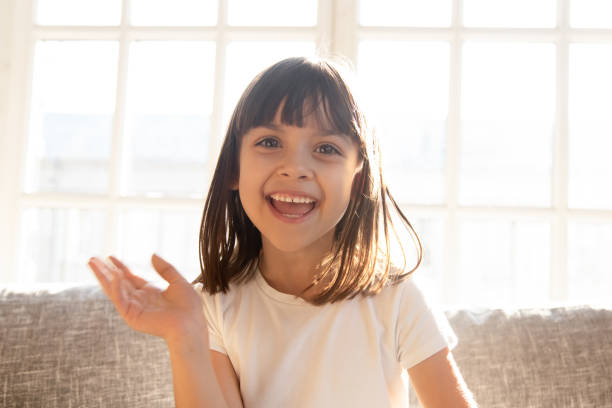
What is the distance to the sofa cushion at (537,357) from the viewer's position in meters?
1.24

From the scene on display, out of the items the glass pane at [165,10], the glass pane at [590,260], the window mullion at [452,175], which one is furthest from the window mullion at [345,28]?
the glass pane at [590,260]

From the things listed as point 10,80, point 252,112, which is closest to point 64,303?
point 252,112

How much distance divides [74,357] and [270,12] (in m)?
1.48

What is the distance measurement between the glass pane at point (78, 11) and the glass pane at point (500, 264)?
4.76 m

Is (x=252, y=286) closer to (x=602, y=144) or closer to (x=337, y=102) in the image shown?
(x=337, y=102)

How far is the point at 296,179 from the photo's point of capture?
1076 mm

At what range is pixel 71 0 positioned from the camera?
2.24 metres

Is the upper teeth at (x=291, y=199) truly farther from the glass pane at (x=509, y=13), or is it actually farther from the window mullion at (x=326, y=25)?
the glass pane at (x=509, y=13)

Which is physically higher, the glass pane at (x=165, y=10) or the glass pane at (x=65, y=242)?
the glass pane at (x=165, y=10)

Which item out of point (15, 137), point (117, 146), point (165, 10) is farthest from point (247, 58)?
point (15, 137)

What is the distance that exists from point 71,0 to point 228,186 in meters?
1.43

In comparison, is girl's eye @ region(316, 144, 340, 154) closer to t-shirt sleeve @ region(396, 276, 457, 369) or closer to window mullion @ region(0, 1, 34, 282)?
t-shirt sleeve @ region(396, 276, 457, 369)

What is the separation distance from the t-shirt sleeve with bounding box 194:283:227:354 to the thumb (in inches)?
6.8

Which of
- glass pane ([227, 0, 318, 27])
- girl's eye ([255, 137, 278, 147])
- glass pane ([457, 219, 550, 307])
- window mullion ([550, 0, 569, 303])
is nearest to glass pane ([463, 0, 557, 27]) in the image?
window mullion ([550, 0, 569, 303])
